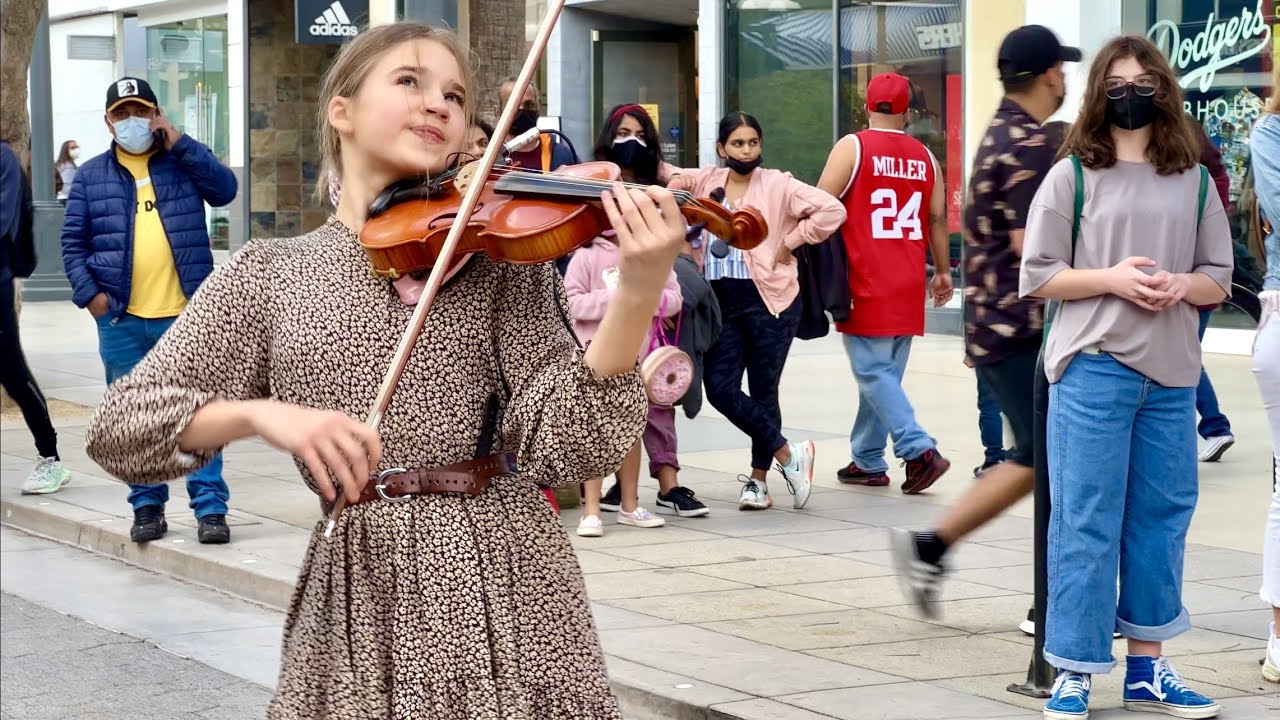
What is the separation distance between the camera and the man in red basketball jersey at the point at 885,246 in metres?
8.53

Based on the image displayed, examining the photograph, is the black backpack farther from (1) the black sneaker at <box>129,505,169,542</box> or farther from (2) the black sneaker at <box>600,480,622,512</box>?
(2) the black sneaker at <box>600,480,622,512</box>

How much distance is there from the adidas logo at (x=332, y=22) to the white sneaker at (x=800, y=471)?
3972 millimetres

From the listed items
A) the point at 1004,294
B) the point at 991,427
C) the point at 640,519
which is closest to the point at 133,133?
the point at 640,519

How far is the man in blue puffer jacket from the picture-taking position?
794 cm

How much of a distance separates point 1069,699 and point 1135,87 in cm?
169

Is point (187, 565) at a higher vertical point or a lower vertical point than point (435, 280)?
lower

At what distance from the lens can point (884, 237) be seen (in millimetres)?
8695

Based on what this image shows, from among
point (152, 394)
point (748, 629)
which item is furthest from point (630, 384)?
point (748, 629)

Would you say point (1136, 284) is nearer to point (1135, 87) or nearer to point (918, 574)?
point (1135, 87)

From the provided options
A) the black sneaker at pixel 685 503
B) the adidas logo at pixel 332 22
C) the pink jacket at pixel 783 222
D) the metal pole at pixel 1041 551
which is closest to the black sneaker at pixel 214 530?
the black sneaker at pixel 685 503

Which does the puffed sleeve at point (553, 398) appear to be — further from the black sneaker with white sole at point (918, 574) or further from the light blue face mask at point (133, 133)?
the light blue face mask at point (133, 133)

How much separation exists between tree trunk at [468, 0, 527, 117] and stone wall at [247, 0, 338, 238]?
18423 mm

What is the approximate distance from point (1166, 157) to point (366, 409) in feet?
9.58

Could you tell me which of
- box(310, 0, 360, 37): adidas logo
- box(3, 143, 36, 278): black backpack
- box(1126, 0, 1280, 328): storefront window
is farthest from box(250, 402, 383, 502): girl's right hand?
box(1126, 0, 1280, 328): storefront window
